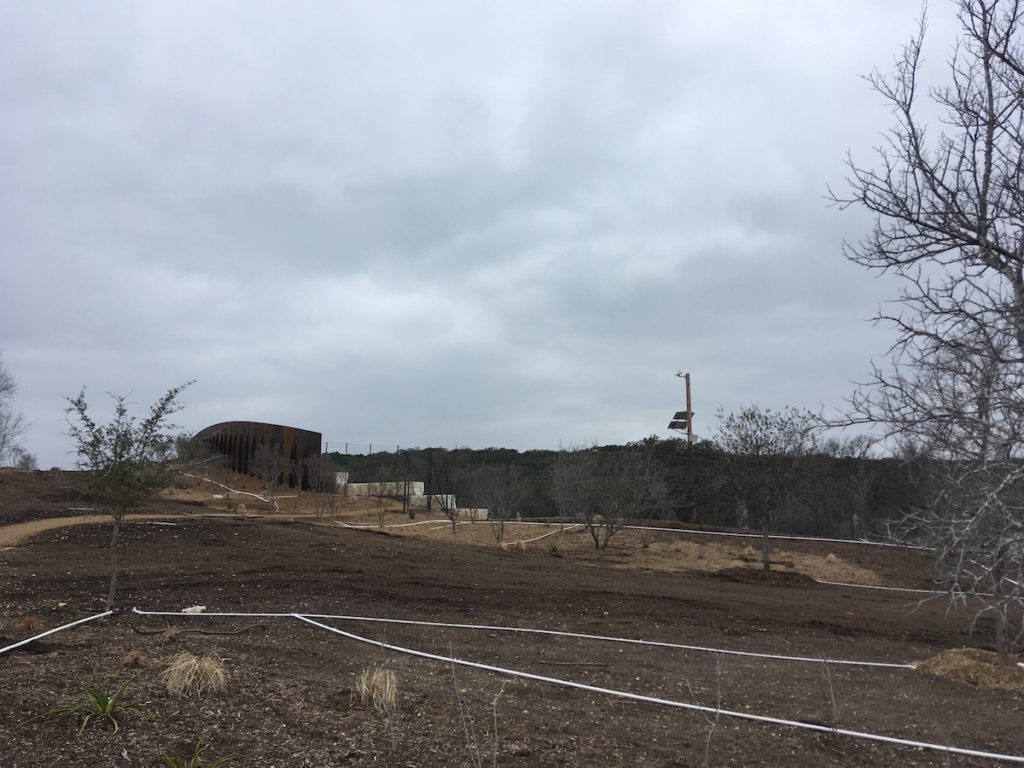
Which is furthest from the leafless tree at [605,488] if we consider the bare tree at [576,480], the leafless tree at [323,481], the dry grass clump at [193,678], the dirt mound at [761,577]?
the dry grass clump at [193,678]

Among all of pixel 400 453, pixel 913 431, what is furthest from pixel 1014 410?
pixel 400 453

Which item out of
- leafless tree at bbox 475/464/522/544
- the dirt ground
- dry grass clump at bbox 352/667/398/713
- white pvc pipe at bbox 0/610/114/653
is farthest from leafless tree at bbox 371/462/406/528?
dry grass clump at bbox 352/667/398/713

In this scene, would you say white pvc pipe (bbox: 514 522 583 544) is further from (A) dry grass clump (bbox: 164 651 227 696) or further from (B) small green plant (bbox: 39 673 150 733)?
(B) small green plant (bbox: 39 673 150 733)

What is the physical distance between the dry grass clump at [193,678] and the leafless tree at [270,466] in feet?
70.9

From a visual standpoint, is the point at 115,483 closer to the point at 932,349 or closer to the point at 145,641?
the point at 145,641

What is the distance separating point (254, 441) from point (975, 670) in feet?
103

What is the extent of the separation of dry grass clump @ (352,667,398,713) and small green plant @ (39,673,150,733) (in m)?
1.37

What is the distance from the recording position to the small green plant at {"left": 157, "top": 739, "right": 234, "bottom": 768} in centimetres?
372

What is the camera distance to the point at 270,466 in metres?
30.3

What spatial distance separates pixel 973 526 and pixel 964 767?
7.77 feet

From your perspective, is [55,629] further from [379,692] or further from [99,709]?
[379,692]

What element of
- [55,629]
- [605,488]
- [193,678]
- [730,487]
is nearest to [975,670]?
[193,678]

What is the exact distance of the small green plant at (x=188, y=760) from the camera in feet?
12.2

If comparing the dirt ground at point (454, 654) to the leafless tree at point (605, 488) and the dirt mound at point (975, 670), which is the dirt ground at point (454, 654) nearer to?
the dirt mound at point (975, 670)
